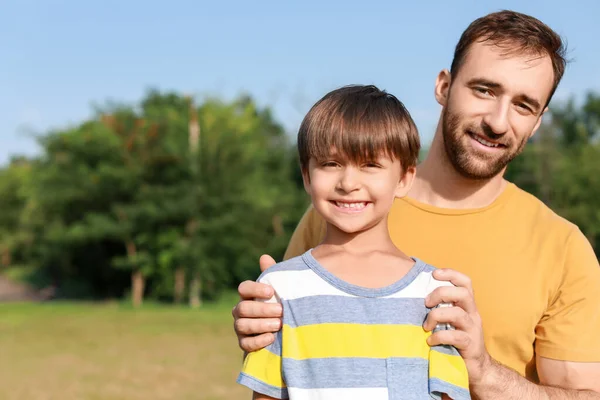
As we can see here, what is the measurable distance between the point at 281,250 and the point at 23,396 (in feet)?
68.3

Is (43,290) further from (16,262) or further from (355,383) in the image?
(355,383)

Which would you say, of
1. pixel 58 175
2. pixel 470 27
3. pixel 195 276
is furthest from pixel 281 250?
pixel 470 27

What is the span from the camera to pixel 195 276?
86.9 ft

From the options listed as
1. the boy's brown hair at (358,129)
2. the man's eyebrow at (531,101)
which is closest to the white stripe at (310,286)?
the boy's brown hair at (358,129)

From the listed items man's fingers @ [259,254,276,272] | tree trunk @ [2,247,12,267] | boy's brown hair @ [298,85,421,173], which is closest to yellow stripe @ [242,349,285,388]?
man's fingers @ [259,254,276,272]

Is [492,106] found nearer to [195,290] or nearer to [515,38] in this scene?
[515,38]

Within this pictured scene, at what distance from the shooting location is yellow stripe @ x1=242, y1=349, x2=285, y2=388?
2236 millimetres

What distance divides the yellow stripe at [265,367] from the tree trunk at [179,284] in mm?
24730

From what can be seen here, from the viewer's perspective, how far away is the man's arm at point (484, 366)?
2.25 metres

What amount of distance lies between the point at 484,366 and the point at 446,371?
38 cm

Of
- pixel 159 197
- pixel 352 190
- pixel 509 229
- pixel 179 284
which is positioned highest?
pixel 352 190

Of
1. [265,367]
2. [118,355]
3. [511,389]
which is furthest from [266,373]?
[118,355]

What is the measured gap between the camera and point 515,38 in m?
2.98

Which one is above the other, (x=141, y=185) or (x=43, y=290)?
(x=141, y=185)
